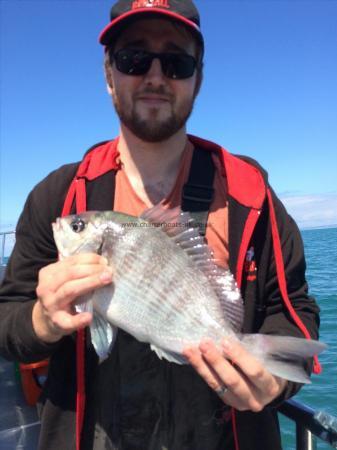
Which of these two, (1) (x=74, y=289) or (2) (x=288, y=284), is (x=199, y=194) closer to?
(2) (x=288, y=284)

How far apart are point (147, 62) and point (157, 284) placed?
1220 mm

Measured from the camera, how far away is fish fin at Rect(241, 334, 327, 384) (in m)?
1.78

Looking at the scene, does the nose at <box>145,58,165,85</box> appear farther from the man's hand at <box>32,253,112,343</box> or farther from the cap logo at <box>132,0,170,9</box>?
the man's hand at <box>32,253,112,343</box>

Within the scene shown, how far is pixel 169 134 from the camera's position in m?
2.42

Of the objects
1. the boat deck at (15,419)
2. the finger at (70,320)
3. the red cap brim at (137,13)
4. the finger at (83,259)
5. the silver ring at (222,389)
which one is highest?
the red cap brim at (137,13)

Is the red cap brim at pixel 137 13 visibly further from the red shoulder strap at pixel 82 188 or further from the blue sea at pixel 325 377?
the blue sea at pixel 325 377

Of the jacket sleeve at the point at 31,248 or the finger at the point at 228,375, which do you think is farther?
the jacket sleeve at the point at 31,248

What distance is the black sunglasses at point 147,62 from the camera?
2330 mm

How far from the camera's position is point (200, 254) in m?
2.17

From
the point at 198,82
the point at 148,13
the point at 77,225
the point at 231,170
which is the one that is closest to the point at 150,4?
the point at 148,13

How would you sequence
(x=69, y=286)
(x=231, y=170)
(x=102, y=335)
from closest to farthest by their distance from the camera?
(x=69, y=286) < (x=102, y=335) < (x=231, y=170)

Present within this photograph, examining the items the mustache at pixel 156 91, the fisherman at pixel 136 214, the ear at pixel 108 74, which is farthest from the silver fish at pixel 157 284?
the ear at pixel 108 74

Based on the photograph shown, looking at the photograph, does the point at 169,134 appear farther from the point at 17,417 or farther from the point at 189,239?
the point at 17,417

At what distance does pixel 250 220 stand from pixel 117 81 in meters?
1.09
